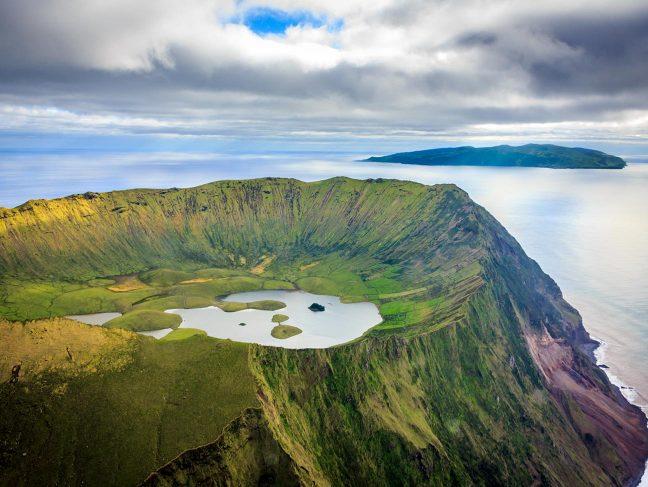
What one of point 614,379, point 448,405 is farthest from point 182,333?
point 614,379

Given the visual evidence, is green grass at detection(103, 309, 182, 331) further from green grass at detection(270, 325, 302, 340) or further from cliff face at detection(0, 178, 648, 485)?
cliff face at detection(0, 178, 648, 485)

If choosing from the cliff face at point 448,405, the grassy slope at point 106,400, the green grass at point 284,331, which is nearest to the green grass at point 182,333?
the green grass at point 284,331

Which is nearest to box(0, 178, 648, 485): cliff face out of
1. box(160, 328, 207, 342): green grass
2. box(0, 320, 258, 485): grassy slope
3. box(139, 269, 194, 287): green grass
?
box(0, 320, 258, 485): grassy slope

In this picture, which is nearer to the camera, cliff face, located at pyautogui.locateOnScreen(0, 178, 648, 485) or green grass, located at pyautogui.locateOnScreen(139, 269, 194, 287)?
cliff face, located at pyautogui.locateOnScreen(0, 178, 648, 485)

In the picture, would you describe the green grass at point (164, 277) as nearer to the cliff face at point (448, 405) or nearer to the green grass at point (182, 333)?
the green grass at point (182, 333)

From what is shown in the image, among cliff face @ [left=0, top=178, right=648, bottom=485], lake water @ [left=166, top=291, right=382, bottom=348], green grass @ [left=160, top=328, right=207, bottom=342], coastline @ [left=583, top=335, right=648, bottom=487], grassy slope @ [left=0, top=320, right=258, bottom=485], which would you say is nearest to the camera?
grassy slope @ [left=0, top=320, right=258, bottom=485]

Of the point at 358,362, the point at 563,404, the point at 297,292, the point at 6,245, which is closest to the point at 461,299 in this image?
the point at 563,404

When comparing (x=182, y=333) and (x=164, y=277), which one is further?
(x=164, y=277)

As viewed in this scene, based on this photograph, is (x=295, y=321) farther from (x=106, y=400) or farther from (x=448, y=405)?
(x=106, y=400)
